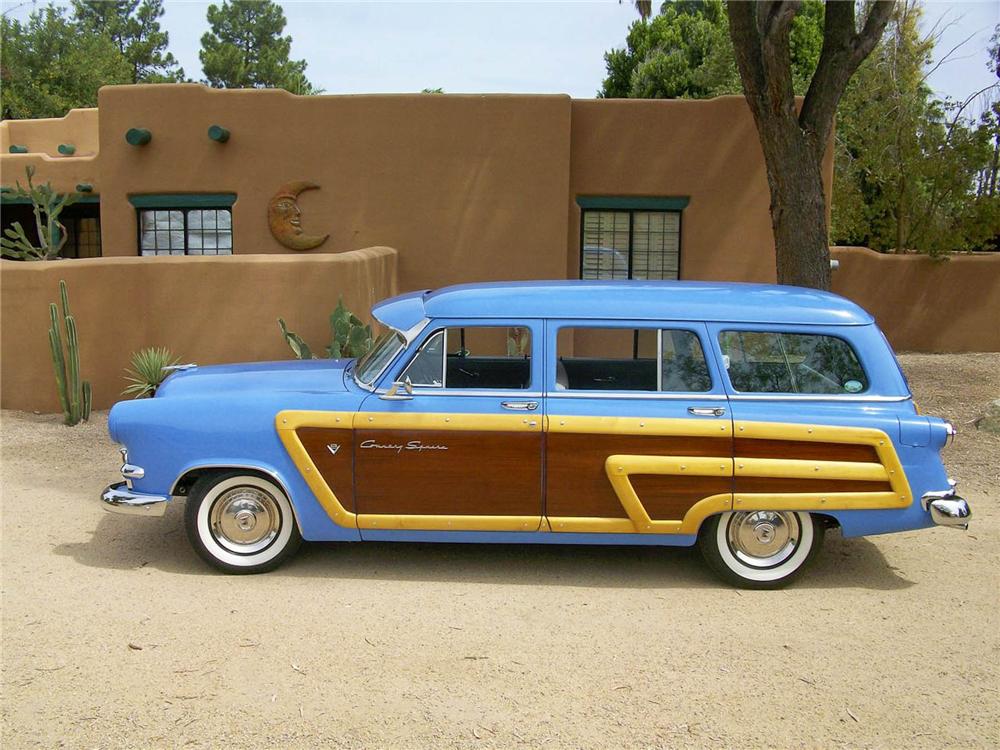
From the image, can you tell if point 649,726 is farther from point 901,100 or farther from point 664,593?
point 901,100

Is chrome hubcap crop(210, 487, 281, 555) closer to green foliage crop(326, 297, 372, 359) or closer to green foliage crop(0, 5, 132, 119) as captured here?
green foliage crop(326, 297, 372, 359)

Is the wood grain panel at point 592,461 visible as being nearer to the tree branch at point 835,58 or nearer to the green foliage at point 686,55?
the tree branch at point 835,58

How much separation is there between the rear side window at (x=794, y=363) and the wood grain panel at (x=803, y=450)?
0.31 metres

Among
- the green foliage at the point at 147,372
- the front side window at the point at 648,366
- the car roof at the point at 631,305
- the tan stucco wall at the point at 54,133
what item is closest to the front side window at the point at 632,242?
the green foliage at the point at 147,372

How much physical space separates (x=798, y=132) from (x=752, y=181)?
3.70 meters

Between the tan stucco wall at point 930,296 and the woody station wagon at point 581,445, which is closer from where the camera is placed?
the woody station wagon at point 581,445

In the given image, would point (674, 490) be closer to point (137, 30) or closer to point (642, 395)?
point (642, 395)

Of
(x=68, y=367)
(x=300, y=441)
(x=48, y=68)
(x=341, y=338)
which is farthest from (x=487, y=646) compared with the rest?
(x=48, y=68)

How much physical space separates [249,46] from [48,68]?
1534 centimetres

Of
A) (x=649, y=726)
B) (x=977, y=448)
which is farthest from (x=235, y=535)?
(x=977, y=448)

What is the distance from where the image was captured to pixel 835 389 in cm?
534

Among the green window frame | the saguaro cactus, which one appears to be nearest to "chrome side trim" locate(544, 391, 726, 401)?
the saguaro cactus

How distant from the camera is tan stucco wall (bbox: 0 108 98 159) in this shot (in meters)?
20.2

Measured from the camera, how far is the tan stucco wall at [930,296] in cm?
1539
